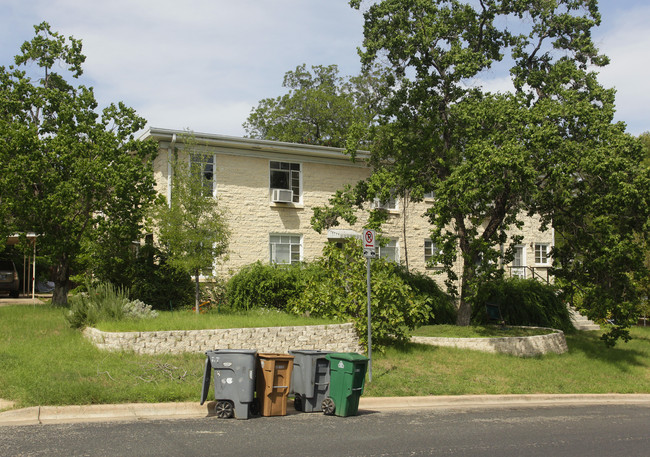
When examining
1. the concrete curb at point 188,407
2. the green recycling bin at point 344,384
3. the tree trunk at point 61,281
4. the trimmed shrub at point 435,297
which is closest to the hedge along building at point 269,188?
the trimmed shrub at point 435,297

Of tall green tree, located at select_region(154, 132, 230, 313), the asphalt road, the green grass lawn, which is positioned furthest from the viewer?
tall green tree, located at select_region(154, 132, 230, 313)

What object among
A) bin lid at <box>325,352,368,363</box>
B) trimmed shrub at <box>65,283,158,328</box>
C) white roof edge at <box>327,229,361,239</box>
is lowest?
bin lid at <box>325,352,368,363</box>

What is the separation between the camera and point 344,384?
10453mm

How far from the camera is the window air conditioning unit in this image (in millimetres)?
23312

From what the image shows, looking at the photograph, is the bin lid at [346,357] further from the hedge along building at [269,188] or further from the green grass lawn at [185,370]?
the hedge along building at [269,188]

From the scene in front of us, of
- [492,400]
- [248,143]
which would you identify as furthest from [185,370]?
[248,143]

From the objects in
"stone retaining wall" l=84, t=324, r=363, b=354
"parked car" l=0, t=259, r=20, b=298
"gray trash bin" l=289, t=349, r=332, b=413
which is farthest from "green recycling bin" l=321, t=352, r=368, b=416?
"parked car" l=0, t=259, r=20, b=298

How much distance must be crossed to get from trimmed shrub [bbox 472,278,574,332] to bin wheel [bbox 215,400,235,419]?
1379cm

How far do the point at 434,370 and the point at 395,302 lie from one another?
197 cm

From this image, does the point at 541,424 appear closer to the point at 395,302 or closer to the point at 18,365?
the point at 395,302

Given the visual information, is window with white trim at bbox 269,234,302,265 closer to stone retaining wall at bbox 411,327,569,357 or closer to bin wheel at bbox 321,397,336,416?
stone retaining wall at bbox 411,327,569,357

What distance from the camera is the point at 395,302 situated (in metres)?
15.5

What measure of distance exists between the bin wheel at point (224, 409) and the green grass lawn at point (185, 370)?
0.78 metres

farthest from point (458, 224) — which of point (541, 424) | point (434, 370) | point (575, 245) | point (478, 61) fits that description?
point (541, 424)
